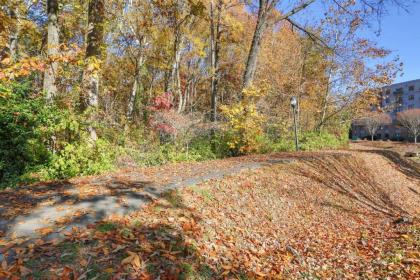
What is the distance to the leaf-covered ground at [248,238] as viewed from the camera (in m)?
3.33

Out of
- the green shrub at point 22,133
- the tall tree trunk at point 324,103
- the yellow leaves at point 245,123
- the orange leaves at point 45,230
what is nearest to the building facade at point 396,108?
the tall tree trunk at point 324,103

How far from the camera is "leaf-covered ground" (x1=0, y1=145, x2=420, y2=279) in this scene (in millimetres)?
3326

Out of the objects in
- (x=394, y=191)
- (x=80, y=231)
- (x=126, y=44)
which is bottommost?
(x=394, y=191)

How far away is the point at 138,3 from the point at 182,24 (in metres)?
2.54

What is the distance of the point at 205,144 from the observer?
11.9 meters

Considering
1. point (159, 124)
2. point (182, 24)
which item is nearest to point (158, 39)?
point (182, 24)

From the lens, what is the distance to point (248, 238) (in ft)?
16.4

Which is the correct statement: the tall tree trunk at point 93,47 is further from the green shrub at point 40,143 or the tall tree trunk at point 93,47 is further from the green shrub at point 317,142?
the green shrub at point 317,142

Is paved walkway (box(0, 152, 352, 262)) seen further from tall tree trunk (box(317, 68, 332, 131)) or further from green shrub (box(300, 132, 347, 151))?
tall tree trunk (box(317, 68, 332, 131))

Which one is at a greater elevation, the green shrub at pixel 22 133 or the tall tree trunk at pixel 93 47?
the tall tree trunk at pixel 93 47

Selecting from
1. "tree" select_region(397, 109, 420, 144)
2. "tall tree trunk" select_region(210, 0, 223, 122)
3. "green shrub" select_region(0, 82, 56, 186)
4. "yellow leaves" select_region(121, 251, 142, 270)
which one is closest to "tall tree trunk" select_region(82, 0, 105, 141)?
"green shrub" select_region(0, 82, 56, 186)

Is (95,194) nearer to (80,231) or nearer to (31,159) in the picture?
(80,231)

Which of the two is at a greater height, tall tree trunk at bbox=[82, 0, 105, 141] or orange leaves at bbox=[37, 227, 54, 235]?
tall tree trunk at bbox=[82, 0, 105, 141]

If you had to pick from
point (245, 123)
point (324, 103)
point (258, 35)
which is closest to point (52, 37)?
point (245, 123)
